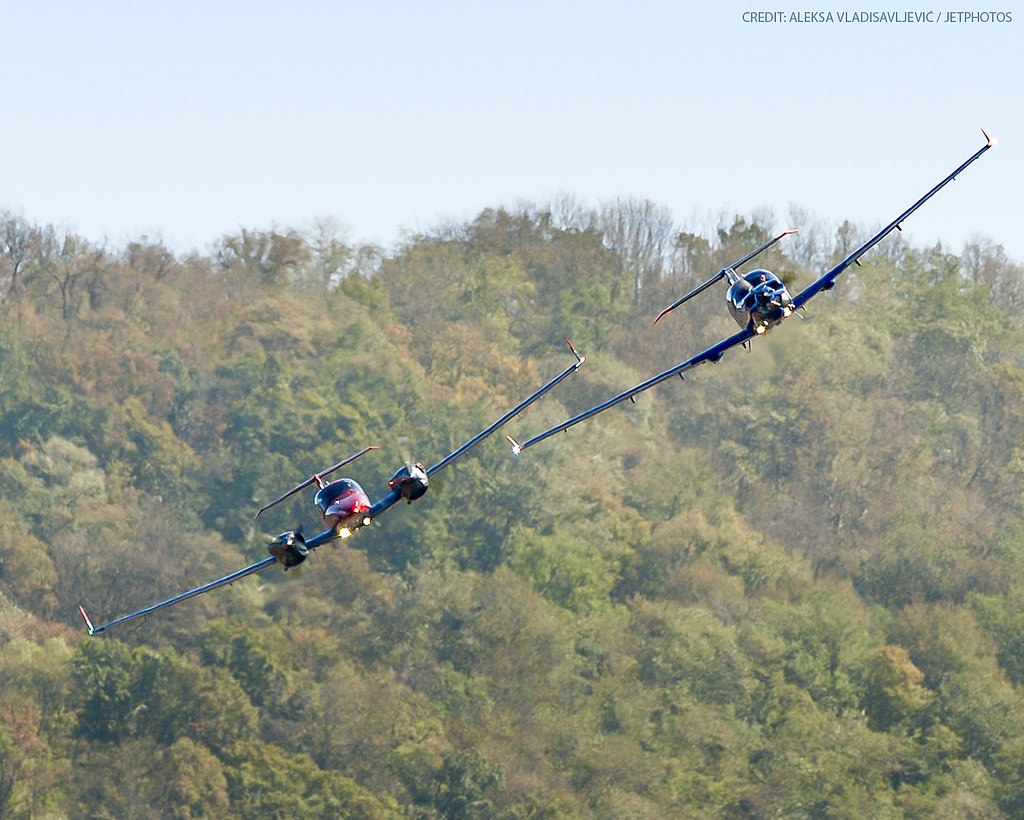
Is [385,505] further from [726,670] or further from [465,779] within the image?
[726,670]

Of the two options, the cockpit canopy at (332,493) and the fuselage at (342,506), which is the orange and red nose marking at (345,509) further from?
the cockpit canopy at (332,493)

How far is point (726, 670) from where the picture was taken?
187375 mm

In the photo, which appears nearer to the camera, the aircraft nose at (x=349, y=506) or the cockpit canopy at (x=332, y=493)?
the aircraft nose at (x=349, y=506)

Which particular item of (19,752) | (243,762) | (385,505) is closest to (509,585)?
(243,762)

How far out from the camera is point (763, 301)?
65750 mm

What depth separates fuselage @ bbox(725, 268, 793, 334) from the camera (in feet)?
216

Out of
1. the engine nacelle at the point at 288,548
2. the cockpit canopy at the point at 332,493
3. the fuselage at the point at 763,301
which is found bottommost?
the fuselage at the point at 763,301

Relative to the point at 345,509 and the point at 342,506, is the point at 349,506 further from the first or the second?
the point at 342,506

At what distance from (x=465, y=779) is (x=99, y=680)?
108 ft

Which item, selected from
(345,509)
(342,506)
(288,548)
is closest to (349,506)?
(345,509)

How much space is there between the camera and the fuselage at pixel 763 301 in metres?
65.7

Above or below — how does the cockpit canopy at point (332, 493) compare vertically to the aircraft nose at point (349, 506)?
above

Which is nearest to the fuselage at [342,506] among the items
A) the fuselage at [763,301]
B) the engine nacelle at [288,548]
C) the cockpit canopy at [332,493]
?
the cockpit canopy at [332,493]

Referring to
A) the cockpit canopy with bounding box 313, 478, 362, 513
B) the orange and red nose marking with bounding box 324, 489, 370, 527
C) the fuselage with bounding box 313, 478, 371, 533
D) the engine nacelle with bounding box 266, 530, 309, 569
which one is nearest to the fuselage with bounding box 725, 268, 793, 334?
the fuselage with bounding box 313, 478, 371, 533
